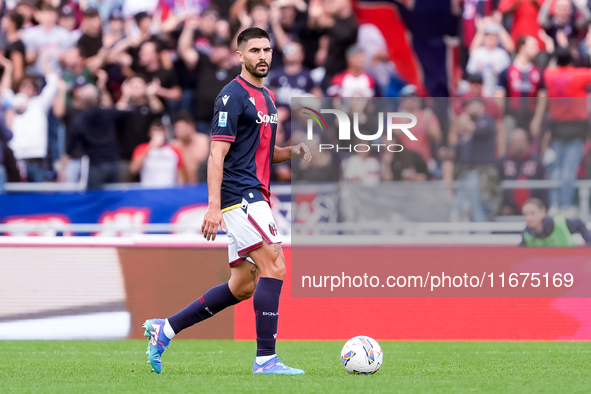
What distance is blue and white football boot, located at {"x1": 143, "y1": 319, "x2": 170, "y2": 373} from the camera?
5.77 metres

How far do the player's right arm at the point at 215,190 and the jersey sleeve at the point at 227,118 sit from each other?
0.15 feet

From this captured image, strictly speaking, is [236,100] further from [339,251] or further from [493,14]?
[493,14]

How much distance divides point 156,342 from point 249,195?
1153mm

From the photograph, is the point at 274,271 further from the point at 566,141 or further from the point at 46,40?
the point at 46,40

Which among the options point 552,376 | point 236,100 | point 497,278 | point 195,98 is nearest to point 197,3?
point 195,98

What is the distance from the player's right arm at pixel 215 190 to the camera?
540 cm

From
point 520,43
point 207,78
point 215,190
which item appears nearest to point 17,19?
point 207,78

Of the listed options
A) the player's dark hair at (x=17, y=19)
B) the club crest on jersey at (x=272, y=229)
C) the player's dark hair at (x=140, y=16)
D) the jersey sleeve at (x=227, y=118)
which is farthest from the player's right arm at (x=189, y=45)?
the club crest on jersey at (x=272, y=229)

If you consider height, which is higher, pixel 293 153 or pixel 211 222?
pixel 293 153

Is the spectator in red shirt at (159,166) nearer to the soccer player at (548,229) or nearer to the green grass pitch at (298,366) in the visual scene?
the green grass pitch at (298,366)

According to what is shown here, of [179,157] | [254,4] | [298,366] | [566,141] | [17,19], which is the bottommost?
[298,366]

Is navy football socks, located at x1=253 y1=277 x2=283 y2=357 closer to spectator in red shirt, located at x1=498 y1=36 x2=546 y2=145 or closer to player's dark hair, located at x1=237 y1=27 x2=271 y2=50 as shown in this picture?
player's dark hair, located at x1=237 y1=27 x2=271 y2=50

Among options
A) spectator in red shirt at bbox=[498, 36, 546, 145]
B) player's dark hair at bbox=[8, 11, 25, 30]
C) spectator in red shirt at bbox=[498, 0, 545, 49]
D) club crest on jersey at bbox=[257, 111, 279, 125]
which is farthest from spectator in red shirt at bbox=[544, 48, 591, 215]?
player's dark hair at bbox=[8, 11, 25, 30]

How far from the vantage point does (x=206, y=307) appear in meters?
5.83
